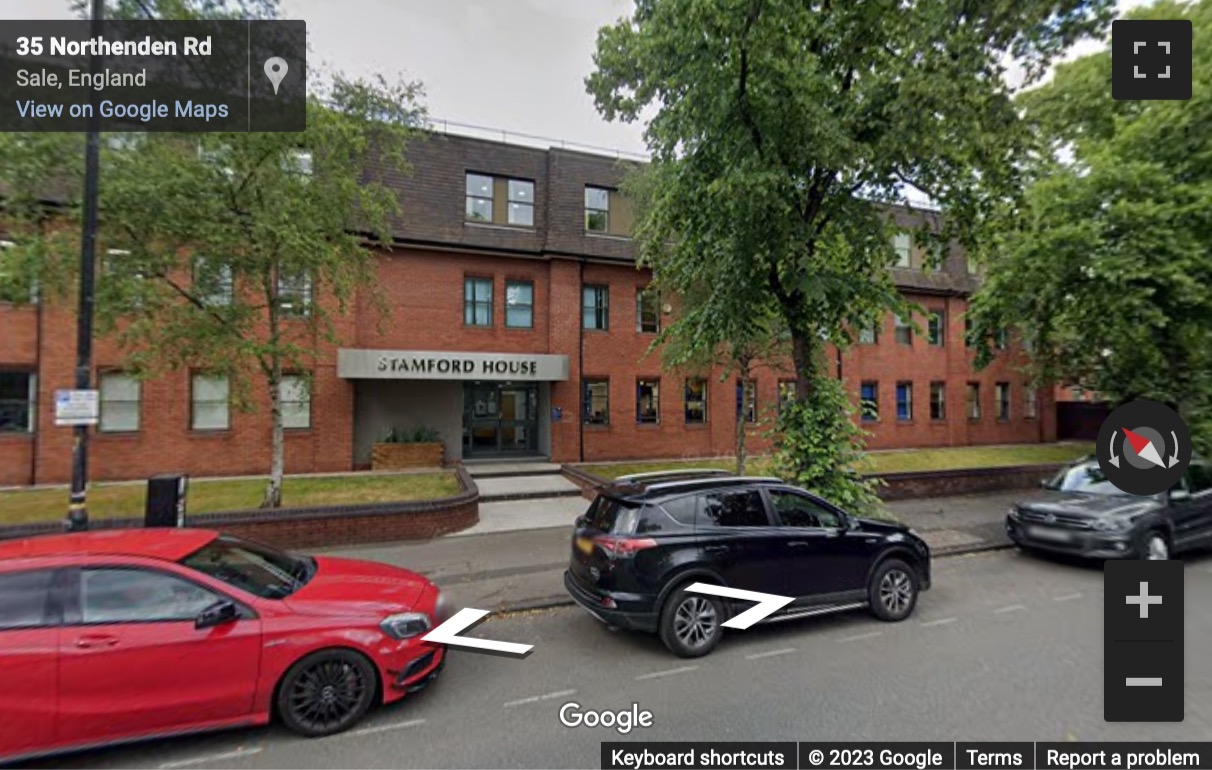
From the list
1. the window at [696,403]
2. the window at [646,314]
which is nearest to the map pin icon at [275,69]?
the window at [646,314]

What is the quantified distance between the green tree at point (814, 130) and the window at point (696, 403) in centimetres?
850

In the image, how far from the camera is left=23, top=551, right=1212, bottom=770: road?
11.7 feet

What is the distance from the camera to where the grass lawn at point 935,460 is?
1487 cm

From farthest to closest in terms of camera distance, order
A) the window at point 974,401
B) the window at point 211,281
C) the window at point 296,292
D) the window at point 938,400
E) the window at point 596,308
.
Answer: the window at point 974,401 < the window at point 938,400 < the window at point 596,308 < the window at point 296,292 < the window at point 211,281

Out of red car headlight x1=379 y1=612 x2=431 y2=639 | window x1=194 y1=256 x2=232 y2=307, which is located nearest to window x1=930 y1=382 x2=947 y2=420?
red car headlight x1=379 y1=612 x2=431 y2=639

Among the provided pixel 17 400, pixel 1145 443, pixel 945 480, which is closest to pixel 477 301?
pixel 17 400

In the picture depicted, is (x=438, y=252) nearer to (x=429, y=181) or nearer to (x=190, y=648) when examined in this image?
(x=429, y=181)

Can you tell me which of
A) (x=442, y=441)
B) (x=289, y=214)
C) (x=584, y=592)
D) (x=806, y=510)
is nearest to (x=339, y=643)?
(x=584, y=592)

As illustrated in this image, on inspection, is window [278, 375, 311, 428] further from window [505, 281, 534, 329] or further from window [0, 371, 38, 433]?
window [505, 281, 534, 329]

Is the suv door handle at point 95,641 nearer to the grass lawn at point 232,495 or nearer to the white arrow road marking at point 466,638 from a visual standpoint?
the white arrow road marking at point 466,638

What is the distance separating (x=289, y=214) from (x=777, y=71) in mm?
7545

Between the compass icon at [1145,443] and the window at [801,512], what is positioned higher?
the compass icon at [1145,443]

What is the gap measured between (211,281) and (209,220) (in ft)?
3.64

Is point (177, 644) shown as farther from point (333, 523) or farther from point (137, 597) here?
point (333, 523)
